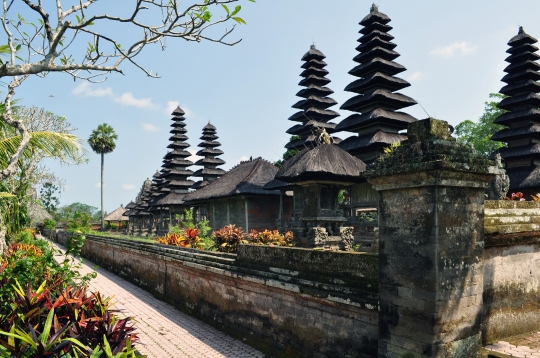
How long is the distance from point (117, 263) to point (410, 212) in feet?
46.0

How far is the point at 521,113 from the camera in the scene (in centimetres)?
2733

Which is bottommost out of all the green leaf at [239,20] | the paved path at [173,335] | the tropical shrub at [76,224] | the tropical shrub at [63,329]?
the paved path at [173,335]

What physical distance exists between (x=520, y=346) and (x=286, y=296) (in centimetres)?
311

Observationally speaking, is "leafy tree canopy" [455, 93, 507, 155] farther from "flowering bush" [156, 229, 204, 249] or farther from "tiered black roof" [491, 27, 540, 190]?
"flowering bush" [156, 229, 204, 249]

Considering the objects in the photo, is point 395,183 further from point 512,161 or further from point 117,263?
point 512,161

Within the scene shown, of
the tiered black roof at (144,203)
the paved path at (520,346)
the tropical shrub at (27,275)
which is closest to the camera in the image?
the paved path at (520,346)

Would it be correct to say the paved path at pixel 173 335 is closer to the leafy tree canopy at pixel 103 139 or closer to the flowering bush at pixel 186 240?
the flowering bush at pixel 186 240

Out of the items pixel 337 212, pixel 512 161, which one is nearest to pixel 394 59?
pixel 512 161

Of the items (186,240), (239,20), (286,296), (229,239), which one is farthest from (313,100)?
(239,20)

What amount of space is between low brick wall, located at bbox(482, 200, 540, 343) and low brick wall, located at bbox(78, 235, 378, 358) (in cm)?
148

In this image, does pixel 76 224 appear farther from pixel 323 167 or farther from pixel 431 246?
pixel 431 246

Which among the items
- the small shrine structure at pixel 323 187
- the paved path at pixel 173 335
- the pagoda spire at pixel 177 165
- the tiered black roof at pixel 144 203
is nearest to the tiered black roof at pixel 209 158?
the pagoda spire at pixel 177 165

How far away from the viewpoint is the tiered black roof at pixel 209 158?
41797 mm

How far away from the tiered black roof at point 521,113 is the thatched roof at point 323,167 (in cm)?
1521
